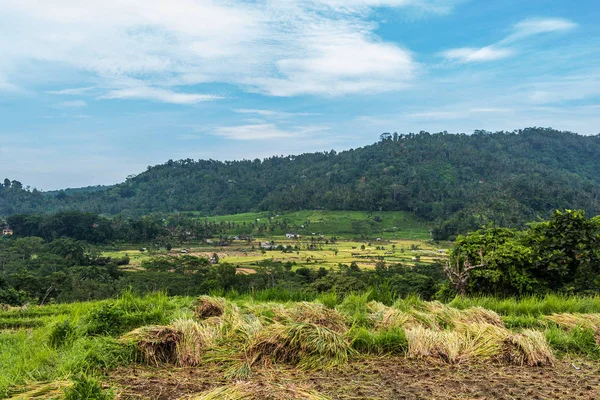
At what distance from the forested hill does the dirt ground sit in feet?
204

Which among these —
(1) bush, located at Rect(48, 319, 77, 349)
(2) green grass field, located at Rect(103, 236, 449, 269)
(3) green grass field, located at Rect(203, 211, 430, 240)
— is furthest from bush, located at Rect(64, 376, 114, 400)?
(3) green grass field, located at Rect(203, 211, 430, 240)

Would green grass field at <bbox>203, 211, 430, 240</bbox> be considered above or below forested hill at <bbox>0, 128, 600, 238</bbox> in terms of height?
below

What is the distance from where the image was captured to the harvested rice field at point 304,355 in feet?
10.9

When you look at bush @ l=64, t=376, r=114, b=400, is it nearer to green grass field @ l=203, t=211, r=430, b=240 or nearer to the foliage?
the foliage

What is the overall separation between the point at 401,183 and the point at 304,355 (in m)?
92.7

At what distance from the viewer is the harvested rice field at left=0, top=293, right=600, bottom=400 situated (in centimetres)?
332

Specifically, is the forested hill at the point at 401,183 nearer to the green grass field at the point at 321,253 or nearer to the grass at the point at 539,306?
the green grass field at the point at 321,253

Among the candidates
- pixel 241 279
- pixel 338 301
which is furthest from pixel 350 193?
pixel 338 301

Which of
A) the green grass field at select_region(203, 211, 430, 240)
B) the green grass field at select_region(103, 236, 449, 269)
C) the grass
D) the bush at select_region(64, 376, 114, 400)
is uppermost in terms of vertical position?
the bush at select_region(64, 376, 114, 400)

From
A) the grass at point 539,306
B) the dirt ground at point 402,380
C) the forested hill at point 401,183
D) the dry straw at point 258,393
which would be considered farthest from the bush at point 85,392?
the forested hill at point 401,183

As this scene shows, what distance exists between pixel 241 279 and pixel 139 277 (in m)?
11.7

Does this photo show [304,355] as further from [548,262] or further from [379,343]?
[548,262]

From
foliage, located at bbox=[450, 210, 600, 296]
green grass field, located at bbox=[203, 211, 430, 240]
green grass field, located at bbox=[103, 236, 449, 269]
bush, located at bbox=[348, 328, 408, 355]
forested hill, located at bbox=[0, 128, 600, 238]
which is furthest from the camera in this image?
forested hill, located at bbox=[0, 128, 600, 238]

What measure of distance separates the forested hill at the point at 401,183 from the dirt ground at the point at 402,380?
62183 millimetres
